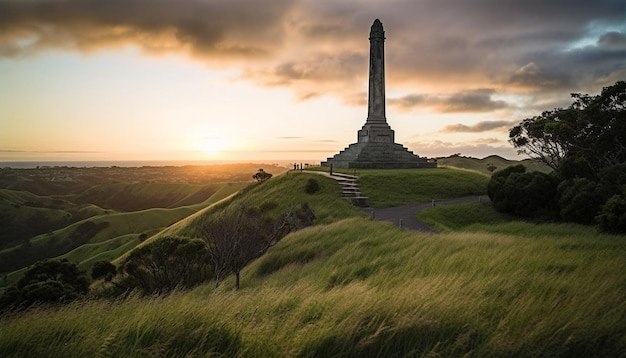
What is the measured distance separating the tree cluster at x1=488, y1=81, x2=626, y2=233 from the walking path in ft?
14.5

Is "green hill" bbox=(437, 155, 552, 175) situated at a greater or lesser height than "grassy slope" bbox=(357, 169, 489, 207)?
greater

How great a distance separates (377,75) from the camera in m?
47.2

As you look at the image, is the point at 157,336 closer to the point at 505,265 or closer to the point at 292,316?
the point at 292,316

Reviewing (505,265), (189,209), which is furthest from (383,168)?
(189,209)

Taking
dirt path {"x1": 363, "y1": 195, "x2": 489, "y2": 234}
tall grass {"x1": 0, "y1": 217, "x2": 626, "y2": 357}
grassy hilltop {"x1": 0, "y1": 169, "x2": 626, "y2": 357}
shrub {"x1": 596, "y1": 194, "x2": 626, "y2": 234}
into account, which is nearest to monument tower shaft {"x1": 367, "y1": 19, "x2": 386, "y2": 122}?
dirt path {"x1": 363, "y1": 195, "x2": 489, "y2": 234}

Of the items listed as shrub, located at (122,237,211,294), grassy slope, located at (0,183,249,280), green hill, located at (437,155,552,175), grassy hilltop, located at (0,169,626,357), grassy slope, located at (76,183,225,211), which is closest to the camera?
grassy hilltop, located at (0,169,626,357)

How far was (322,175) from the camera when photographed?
3875 centimetres

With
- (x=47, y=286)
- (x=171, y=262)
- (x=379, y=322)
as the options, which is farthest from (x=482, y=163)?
(x=379, y=322)

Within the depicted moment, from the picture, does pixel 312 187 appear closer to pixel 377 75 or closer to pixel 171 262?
pixel 171 262

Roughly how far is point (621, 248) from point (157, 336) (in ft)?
53.0

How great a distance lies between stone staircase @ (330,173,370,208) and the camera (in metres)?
32.3

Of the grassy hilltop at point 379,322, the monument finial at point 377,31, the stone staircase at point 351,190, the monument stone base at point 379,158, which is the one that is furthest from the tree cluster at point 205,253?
the monument finial at point 377,31

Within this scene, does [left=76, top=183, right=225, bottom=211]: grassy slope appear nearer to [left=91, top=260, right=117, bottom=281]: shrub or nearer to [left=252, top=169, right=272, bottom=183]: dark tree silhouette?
[left=252, top=169, right=272, bottom=183]: dark tree silhouette

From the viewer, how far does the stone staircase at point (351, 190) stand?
3228cm
